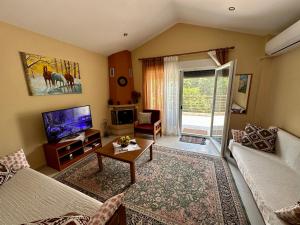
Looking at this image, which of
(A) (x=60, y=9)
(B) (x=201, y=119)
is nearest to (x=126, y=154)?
(A) (x=60, y=9)

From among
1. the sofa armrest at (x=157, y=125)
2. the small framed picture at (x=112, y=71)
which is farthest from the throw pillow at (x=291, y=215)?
the small framed picture at (x=112, y=71)

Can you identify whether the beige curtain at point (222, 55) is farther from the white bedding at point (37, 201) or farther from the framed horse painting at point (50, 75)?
the white bedding at point (37, 201)

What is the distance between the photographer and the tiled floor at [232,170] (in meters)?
1.60

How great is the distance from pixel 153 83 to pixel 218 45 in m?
1.88

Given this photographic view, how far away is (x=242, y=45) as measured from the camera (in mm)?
3096

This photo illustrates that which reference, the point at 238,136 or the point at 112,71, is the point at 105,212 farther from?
the point at 112,71

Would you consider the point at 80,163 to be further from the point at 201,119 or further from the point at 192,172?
the point at 201,119

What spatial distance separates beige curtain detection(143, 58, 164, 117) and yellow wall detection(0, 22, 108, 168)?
1.81 metres

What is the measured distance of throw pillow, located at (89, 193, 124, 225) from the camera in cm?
93

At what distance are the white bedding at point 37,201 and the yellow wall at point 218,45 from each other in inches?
138

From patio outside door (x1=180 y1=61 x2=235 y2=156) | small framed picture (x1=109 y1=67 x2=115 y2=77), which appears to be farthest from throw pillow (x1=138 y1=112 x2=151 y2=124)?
small framed picture (x1=109 y1=67 x2=115 y2=77)

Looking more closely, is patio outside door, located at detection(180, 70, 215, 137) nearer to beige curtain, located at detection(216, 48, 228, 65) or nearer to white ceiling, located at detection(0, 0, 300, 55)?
beige curtain, located at detection(216, 48, 228, 65)

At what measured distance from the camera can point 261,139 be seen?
2328 mm

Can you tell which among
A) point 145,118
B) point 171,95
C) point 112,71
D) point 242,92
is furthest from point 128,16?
point 242,92
